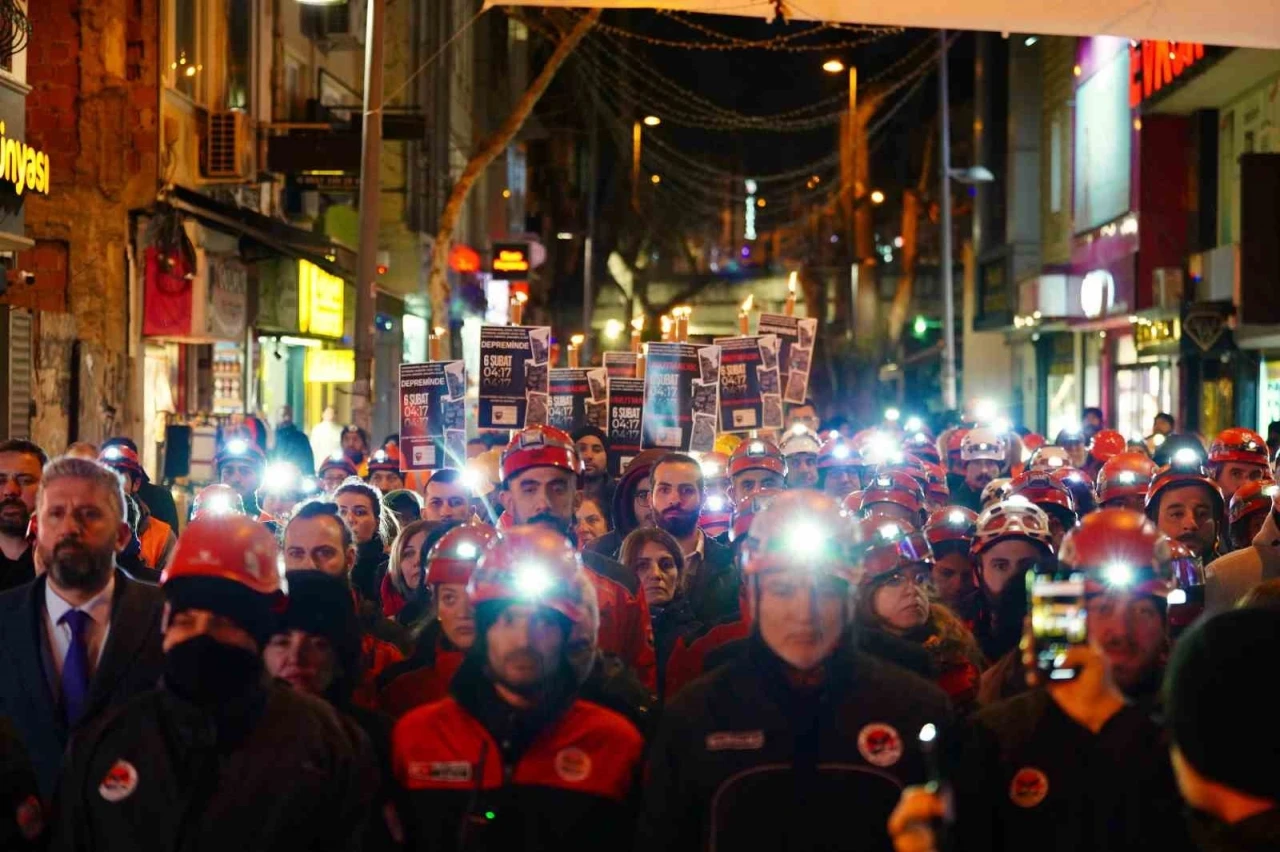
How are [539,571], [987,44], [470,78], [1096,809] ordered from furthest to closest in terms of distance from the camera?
[470,78] < [987,44] < [539,571] < [1096,809]

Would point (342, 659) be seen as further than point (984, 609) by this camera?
No

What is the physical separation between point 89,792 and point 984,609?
4755mm

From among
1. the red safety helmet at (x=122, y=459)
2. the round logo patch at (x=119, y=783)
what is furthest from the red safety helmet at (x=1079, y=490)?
the round logo patch at (x=119, y=783)

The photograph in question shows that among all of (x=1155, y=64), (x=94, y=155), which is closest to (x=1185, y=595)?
(x=94, y=155)

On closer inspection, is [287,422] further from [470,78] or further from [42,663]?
[470,78]

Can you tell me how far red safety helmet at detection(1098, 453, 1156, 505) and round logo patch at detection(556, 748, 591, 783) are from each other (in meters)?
7.30

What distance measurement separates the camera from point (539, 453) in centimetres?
859

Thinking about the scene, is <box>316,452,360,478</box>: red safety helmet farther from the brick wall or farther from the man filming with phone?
the man filming with phone

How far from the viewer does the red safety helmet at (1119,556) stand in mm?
4758

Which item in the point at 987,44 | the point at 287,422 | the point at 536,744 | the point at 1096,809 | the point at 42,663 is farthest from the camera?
the point at 987,44

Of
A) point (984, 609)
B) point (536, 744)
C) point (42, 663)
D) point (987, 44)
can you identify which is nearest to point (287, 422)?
point (984, 609)

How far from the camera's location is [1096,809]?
4375mm

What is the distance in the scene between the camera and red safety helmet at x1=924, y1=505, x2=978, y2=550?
8.70m

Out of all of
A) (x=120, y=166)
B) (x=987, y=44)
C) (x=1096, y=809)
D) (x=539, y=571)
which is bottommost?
(x=1096, y=809)
